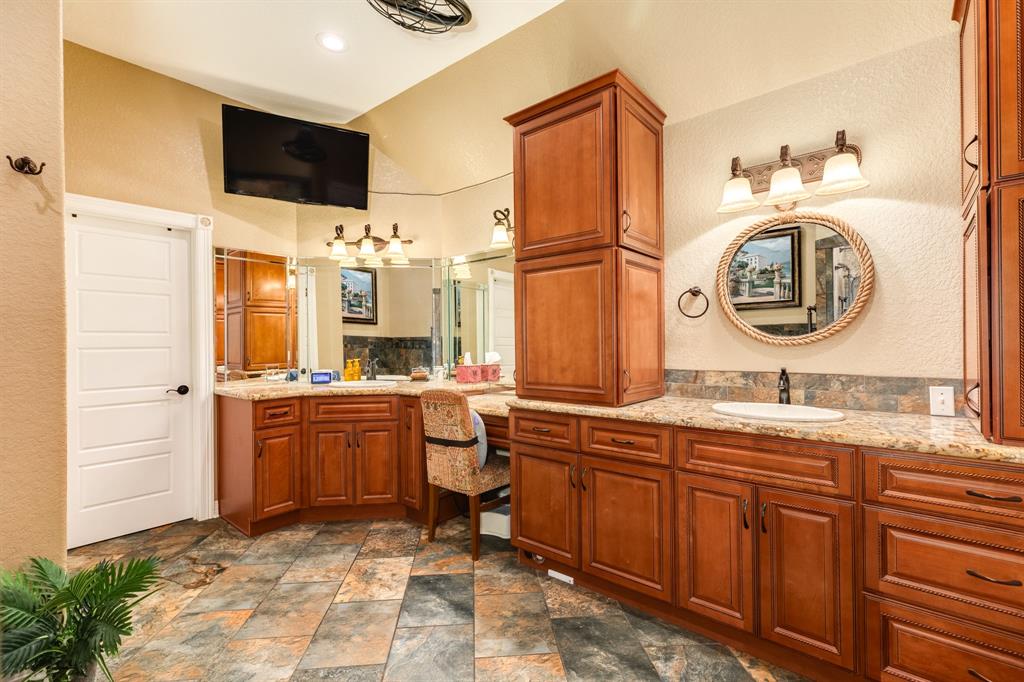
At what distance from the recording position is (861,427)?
1.69 m

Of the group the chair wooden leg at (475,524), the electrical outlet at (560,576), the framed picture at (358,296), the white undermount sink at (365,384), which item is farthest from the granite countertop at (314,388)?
the electrical outlet at (560,576)

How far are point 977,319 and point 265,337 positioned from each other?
4149 mm

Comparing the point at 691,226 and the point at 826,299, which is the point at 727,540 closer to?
the point at 826,299

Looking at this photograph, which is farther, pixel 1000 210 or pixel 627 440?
pixel 627 440

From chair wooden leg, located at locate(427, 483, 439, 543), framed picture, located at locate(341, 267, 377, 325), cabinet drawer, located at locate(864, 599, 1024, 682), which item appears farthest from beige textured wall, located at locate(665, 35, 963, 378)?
framed picture, located at locate(341, 267, 377, 325)

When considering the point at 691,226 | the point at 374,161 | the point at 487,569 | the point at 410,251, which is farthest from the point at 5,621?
the point at 374,161

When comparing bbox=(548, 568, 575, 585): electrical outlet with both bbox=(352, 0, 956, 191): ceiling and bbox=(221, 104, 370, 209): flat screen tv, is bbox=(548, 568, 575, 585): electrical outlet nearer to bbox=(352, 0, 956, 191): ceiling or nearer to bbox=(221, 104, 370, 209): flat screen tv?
bbox=(352, 0, 956, 191): ceiling

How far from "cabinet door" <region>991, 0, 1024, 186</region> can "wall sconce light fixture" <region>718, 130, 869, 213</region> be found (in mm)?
583

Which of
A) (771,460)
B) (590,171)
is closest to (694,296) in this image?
(590,171)

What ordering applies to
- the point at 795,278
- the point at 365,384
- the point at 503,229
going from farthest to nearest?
the point at 365,384
the point at 503,229
the point at 795,278

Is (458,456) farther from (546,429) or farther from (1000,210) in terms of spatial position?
(1000,210)

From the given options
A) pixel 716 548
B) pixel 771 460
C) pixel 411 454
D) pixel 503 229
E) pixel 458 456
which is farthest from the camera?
pixel 503 229

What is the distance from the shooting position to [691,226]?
2.57 m

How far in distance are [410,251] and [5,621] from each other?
128 inches
